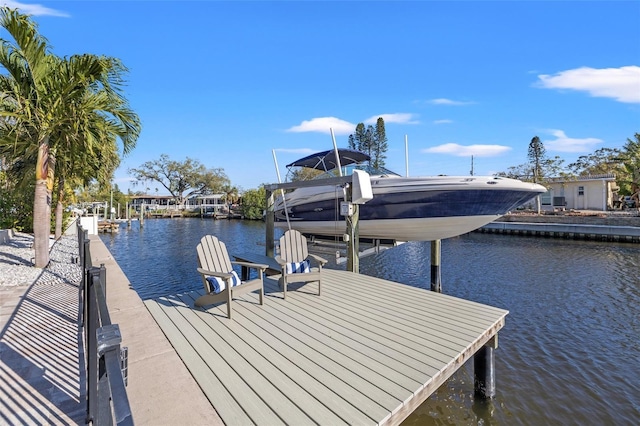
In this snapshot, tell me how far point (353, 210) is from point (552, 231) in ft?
67.0

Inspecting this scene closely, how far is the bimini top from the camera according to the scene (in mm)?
8375

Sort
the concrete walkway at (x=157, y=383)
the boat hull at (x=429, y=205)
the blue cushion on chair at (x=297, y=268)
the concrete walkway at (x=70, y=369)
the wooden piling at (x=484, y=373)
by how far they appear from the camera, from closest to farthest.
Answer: the concrete walkway at (x=157, y=383)
the concrete walkway at (x=70, y=369)
the wooden piling at (x=484, y=373)
the blue cushion on chair at (x=297, y=268)
the boat hull at (x=429, y=205)

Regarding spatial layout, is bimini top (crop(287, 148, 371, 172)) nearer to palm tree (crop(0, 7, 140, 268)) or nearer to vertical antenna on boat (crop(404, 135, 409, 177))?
vertical antenna on boat (crop(404, 135, 409, 177))

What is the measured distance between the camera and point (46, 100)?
263 inches

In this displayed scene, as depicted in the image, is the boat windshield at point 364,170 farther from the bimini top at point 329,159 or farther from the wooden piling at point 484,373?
the wooden piling at point 484,373

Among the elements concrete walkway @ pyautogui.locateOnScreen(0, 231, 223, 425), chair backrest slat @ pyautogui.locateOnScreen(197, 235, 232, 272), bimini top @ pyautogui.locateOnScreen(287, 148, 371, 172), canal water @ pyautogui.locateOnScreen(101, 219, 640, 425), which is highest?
bimini top @ pyautogui.locateOnScreen(287, 148, 371, 172)

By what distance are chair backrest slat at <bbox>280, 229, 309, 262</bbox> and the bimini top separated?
375cm

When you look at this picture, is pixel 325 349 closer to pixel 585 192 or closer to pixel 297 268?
pixel 297 268

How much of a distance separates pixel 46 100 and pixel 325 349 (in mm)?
7713

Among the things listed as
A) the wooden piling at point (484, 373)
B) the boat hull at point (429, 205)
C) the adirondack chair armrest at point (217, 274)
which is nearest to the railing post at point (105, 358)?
the adirondack chair armrest at point (217, 274)

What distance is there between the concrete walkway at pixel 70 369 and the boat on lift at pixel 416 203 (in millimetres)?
4050

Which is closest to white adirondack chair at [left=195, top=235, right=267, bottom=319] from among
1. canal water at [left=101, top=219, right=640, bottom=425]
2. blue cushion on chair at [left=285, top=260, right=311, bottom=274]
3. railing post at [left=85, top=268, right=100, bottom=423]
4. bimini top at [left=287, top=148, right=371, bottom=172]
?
blue cushion on chair at [left=285, top=260, right=311, bottom=274]

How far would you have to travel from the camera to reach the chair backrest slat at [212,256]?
13.5ft

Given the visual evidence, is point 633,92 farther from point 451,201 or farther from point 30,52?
point 30,52
